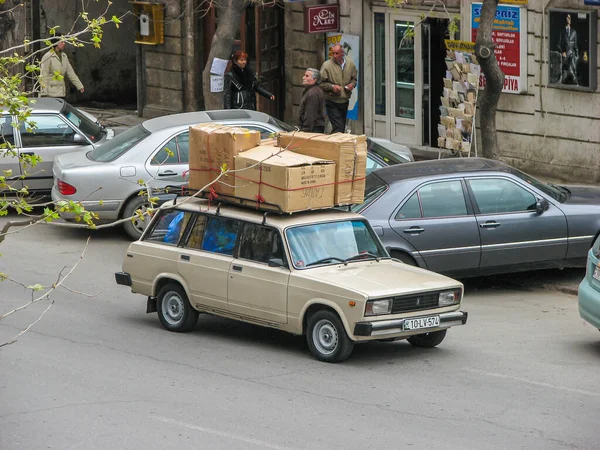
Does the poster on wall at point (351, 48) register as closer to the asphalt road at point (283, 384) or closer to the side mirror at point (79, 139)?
the side mirror at point (79, 139)

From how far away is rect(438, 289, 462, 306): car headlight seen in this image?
10.7 metres

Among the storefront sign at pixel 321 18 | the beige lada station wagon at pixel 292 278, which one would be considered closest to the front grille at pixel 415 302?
the beige lada station wagon at pixel 292 278

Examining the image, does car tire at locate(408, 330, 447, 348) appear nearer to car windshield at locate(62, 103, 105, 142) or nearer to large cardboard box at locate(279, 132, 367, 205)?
large cardboard box at locate(279, 132, 367, 205)

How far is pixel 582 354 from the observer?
11188 mm

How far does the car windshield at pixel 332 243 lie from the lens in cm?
1095

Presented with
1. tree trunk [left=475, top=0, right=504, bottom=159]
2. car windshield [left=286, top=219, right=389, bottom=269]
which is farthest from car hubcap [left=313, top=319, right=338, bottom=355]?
tree trunk [left=475, top=0, right=504, bottom=159]

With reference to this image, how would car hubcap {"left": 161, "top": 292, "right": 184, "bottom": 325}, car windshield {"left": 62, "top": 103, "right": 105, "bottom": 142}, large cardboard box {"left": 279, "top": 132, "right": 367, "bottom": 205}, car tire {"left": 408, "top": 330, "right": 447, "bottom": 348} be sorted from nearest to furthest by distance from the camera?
car tire {"left": 408, "top": 330, "right": 447, "bottom": 348} < large cardboard box {"left": 279, "top": 132, "right": 367, "bottom": 205} < car hubcap {"left": 161, "top": 292, "right": 184, "bottom": 325} < car windshield {"left": 62, "top": 103, "right": 105, "bottom": 142}

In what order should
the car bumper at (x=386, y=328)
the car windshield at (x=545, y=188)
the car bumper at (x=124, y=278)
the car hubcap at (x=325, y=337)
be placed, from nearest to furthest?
the car bumper at (x=386, y=328), the car hubcap at (x=325, y=337), the car bumper at (x=124, y=278), the car windshield at (x=545, y=188)

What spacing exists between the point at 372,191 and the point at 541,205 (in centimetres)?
196

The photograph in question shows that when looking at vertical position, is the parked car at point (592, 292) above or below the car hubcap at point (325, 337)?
above

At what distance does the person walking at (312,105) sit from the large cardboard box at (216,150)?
20.7ft

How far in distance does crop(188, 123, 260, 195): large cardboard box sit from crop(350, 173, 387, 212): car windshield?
195 cm

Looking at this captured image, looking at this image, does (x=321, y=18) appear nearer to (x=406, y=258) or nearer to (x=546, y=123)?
(x=546, y=123)

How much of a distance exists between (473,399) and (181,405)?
2.45m
